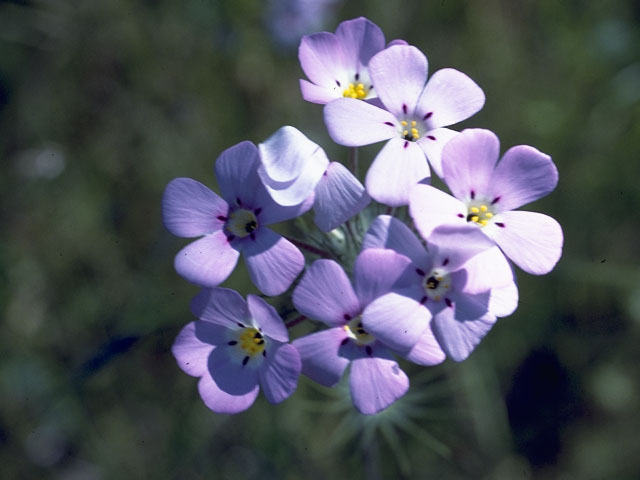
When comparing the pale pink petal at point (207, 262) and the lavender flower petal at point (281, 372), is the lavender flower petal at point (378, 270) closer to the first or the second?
the lavender flower petal at point (281, 372)

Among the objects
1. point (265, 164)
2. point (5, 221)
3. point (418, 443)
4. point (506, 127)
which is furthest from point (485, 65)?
point (5, 221)

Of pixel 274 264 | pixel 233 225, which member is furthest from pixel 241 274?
pixel 274 264

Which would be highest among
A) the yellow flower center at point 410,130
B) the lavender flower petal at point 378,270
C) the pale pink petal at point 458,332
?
the yellow flower center at point 410,130

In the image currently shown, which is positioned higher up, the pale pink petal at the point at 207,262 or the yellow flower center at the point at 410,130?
the yellow flower center at the point at 410,130

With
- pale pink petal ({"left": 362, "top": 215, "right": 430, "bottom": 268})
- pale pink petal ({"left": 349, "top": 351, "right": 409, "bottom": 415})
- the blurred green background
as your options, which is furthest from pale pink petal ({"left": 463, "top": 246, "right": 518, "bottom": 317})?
the blurred green background

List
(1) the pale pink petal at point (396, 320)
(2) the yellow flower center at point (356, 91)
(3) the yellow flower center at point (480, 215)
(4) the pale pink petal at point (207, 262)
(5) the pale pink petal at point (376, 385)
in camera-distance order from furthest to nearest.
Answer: (2) the yellow flower center at point (356, 91) → (3) the yellow flower center at point (480, 215) → (4) the pale pink petal at point (207, 262) → (5) the pale pink petal at point (376, 385) → (1) the pale pink petal at point (396, 320)

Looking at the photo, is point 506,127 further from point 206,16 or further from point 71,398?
point 71,398

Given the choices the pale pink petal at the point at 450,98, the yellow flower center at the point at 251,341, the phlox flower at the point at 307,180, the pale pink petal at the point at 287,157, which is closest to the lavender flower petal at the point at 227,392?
the yellow flower center at the point at 251,341
